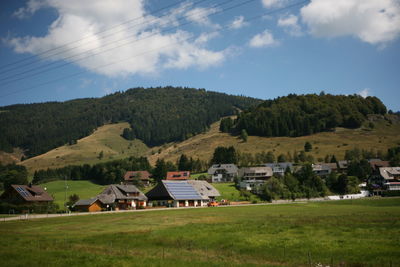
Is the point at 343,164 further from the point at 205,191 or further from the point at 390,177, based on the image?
the point at 205,191

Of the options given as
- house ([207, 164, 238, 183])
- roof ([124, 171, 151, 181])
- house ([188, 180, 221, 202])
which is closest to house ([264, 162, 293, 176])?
house ([207, 164, 238, 183])

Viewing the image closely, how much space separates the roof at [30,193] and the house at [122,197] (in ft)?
43.0

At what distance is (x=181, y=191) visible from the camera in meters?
110

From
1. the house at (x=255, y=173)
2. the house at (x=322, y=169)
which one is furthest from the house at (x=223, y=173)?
the house at (x=322, y=169)

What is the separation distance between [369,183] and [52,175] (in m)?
129

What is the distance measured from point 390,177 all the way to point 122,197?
9076 cm

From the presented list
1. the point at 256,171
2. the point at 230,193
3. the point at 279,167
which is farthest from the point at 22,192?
the point at 279,167

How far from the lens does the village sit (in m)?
91.5

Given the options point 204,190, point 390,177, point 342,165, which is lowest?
point 204,190

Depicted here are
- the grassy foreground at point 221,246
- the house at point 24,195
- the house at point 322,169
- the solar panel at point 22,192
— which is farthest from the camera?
the house at point 322,169

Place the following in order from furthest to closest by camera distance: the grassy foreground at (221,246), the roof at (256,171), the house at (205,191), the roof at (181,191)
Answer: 1. the roof at (256,171)
2. the house at (205,191)
3. the roof at (181,191)
4. the grassy foreground at (221,246)

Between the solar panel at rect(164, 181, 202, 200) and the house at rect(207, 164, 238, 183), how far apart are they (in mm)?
40431

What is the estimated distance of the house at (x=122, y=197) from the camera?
9806 cm

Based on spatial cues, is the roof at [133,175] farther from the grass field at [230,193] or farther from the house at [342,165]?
the house at [342,165]
